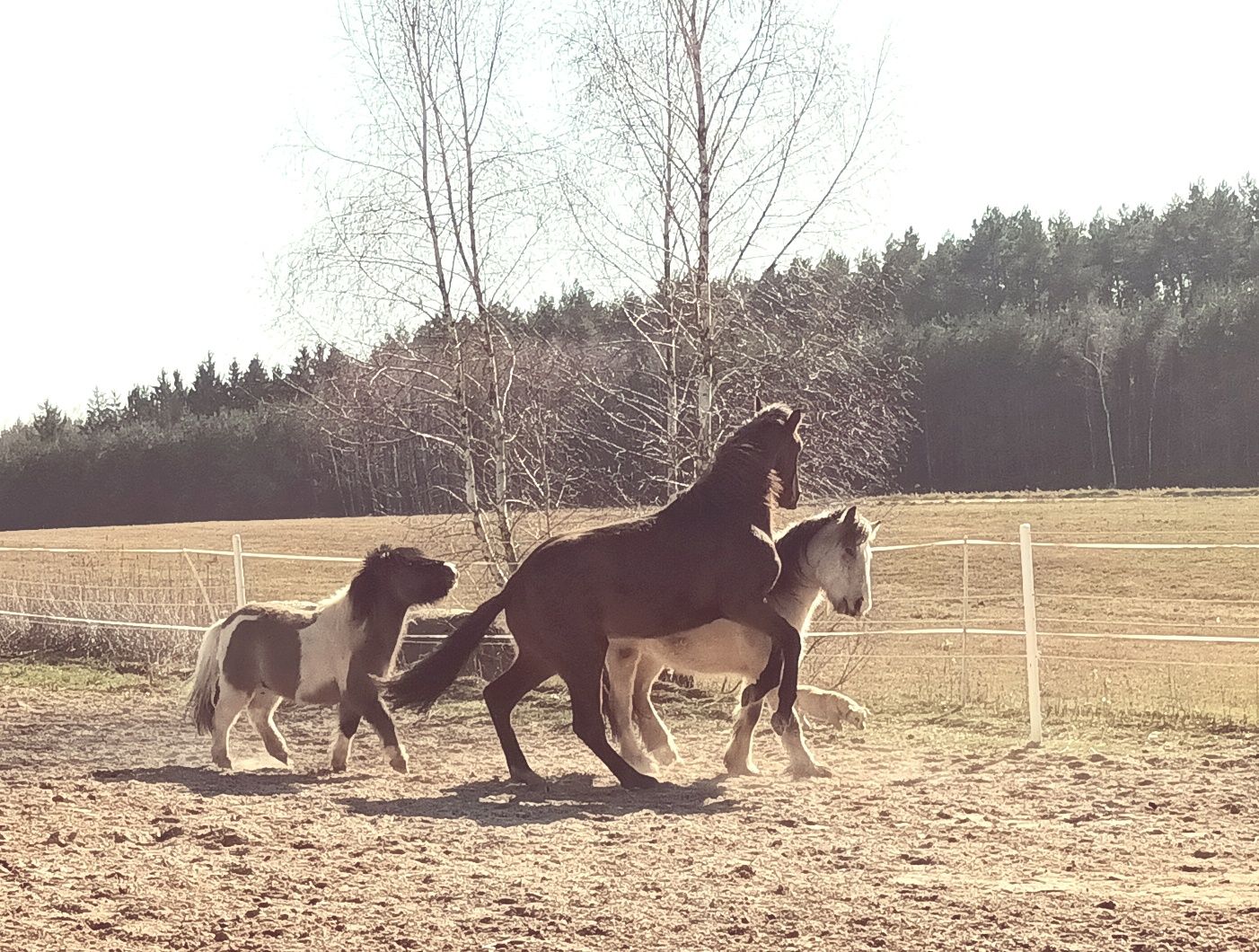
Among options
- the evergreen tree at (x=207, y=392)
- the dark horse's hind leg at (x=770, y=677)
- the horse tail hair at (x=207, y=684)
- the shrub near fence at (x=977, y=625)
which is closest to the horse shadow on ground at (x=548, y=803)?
the dark horse's hind leg at (x=770, y=677)

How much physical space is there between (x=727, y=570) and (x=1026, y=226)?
50.8 m

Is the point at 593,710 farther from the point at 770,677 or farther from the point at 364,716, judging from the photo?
the point at 364,716

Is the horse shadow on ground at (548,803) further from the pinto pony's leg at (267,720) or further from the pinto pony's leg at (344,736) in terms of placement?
the pinto pony's leg at (267,720)

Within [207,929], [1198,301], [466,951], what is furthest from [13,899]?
[1198,301]

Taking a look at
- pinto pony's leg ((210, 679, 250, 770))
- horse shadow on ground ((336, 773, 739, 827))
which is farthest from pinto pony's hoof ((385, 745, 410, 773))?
pinto pony's leg ((210, 679, 250, 770))

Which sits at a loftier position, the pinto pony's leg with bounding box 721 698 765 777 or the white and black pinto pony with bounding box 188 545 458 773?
the white and black pinto pony with bounding box 188 545 458 773

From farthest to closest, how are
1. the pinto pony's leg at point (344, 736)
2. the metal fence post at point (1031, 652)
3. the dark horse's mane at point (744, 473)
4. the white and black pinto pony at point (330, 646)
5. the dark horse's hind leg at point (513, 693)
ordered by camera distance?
the metal fence post at point (1031, 652)
the white and black pinto pony at point (330, 646)
the pinto pony's leg at point (344, 736)
the dark horse's mane at point (744, 473)
the dark horse's hind leg at point (513, 693)

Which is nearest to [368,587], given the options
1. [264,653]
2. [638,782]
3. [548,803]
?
[264,653]

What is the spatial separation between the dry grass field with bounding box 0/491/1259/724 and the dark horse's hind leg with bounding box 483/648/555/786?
3769mm

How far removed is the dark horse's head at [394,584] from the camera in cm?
794

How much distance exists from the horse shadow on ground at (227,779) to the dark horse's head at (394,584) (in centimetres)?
97

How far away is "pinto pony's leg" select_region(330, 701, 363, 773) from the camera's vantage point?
25.6 ft

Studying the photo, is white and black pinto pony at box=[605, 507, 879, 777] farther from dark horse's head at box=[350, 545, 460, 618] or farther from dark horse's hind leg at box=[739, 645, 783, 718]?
dark horse's head at box=[350, 545, 460, 618]

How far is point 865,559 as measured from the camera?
773cm
